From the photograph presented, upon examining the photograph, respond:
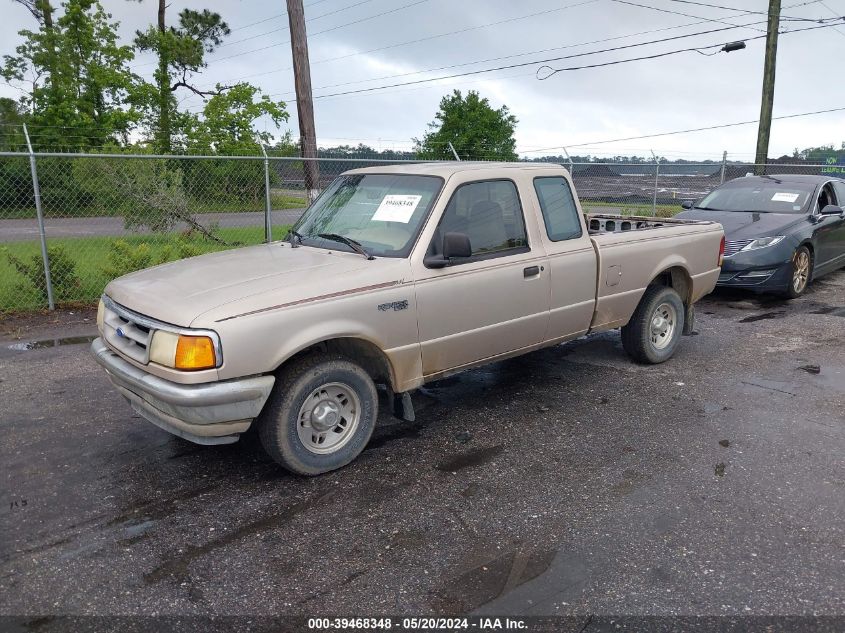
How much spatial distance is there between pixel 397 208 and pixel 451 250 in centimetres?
65

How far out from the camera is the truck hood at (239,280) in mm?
3734

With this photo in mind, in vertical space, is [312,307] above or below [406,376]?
above

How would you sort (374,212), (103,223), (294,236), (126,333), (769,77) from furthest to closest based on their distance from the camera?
(769,77), (103,223), (294,236), (374,212), (126,333)

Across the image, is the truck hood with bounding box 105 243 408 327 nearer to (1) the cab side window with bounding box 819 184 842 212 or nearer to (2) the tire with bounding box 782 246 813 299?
(2) the tire with bounding box 782 246 813 299

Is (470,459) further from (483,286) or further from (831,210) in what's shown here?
(831,210)

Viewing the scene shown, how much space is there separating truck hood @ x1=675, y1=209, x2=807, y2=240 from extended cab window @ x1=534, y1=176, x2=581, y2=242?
4212mm

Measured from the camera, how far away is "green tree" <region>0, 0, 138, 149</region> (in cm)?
2702

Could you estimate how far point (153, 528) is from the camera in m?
3.54

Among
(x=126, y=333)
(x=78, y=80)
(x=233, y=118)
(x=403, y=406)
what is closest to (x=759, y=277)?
(x=403, y=406)

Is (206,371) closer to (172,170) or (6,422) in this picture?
(6,422)

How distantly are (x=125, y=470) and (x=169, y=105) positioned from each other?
27055 mm

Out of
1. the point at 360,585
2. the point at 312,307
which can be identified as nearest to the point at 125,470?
the point at 312,307

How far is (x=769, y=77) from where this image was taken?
18.4 m

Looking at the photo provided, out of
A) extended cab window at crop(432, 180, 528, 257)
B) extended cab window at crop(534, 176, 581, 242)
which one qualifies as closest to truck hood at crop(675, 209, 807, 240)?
extended cab window at crop(534, 176, 581, 242)
